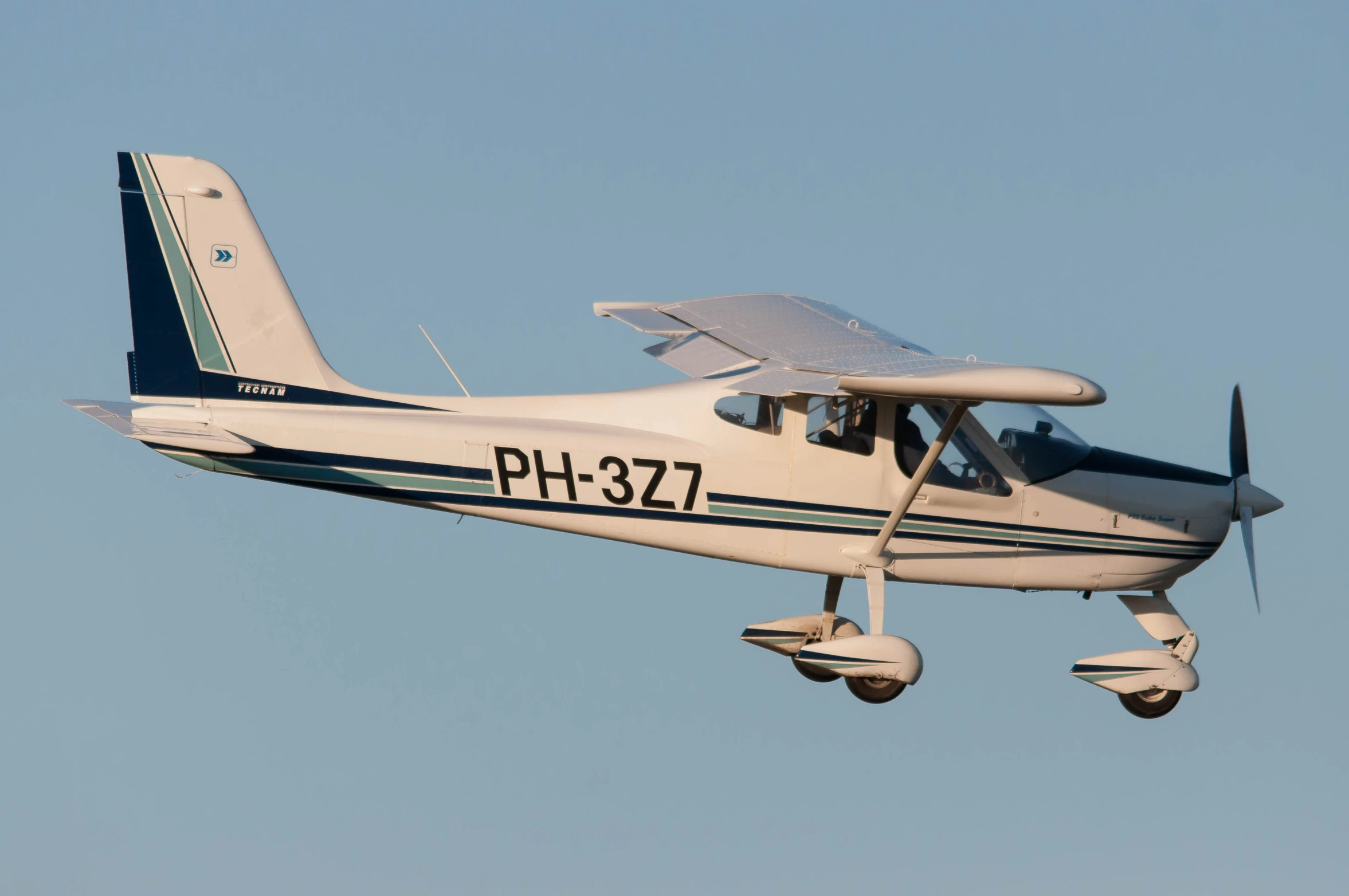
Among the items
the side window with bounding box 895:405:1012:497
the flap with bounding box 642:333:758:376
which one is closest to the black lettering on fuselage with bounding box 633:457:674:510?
the flap with bounding box 642:333:758:376

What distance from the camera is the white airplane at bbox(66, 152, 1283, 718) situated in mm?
13164

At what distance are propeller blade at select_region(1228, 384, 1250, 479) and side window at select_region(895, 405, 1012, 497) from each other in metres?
2.49

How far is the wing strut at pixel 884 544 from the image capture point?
1305 centimetres

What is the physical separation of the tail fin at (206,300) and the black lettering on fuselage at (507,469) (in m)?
1.13

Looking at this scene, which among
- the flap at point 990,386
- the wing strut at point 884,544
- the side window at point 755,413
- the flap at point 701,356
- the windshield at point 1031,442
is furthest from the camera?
the windshield at point 1031,442

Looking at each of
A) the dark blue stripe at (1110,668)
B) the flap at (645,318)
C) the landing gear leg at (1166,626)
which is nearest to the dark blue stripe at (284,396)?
the flap at (645,318)

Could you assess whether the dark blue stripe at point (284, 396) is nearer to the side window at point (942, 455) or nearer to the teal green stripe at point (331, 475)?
the teal green stripe at point (331, 475)

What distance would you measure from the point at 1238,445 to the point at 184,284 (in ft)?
31.0

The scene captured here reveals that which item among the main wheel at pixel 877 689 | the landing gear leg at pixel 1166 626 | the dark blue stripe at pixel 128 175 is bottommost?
the main wheel at pixel 877 689

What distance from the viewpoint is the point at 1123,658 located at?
14055 millimetres

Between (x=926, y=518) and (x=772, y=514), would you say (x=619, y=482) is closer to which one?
(x=772, y=514)

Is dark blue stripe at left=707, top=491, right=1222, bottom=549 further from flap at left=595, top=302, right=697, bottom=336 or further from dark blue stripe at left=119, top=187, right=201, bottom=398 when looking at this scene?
dark blue stripe at left=119, top=187, right=201, bottom=398

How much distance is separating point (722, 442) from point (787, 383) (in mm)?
1187

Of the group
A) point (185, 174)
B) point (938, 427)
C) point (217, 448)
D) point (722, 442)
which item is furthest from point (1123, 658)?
point (185, 174)
